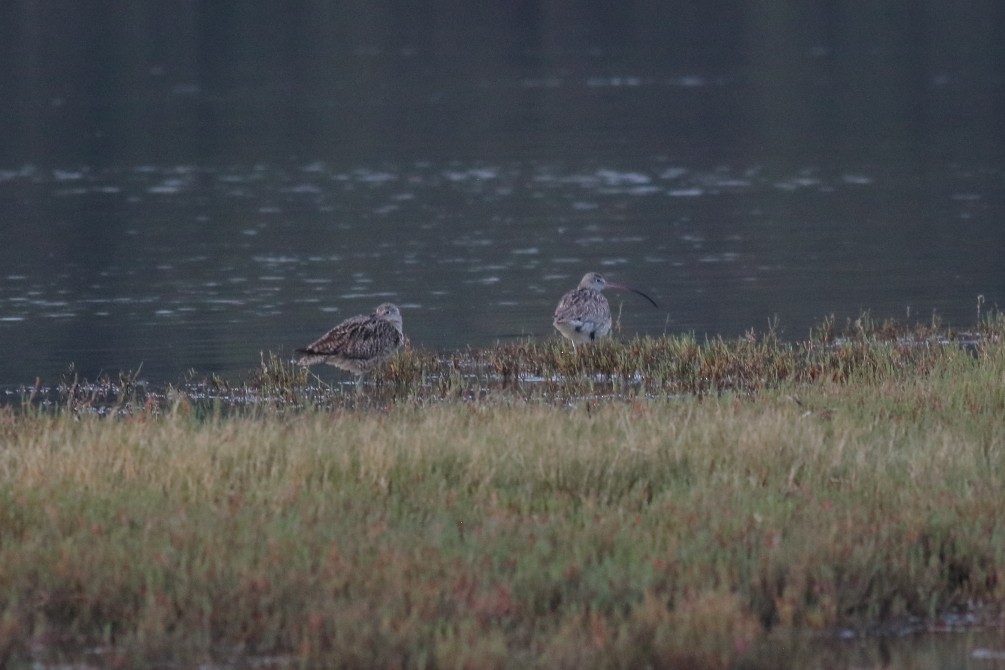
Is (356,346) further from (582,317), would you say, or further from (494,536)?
(494,536)

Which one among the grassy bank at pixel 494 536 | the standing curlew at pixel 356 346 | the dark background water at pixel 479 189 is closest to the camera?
the grassy bank at pixel 494 536

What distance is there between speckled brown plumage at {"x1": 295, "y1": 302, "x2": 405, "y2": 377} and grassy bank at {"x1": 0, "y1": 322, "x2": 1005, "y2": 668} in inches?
168

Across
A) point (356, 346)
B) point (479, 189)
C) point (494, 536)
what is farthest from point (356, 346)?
point (479, 189)

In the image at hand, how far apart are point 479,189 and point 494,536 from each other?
29.8m

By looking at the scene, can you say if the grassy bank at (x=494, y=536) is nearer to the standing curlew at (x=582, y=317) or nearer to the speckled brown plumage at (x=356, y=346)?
the speckled brown plumage at (x=356, y=346)

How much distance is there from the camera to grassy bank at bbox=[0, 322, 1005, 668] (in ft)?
25.7

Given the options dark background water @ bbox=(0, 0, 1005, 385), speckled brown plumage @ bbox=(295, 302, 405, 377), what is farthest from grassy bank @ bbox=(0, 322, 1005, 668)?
dark background water @ bbox=(0, 0, 1005, 385)

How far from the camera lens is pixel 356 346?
1609 centimetres

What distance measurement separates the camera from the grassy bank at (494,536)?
7.84 meters

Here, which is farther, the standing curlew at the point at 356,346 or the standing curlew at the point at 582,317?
the standing curlew at the point at 582,317

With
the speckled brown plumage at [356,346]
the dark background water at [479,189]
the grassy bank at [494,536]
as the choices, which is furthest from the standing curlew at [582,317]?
the grassy bank at [494,536]

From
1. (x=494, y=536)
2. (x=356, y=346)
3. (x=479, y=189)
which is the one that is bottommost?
(x=479, y=189)

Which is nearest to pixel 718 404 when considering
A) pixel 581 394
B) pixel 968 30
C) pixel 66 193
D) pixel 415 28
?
pixel 581 394

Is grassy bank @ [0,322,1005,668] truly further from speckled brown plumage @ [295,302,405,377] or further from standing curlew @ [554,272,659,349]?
standing curlew @ [554,272,659,349]
